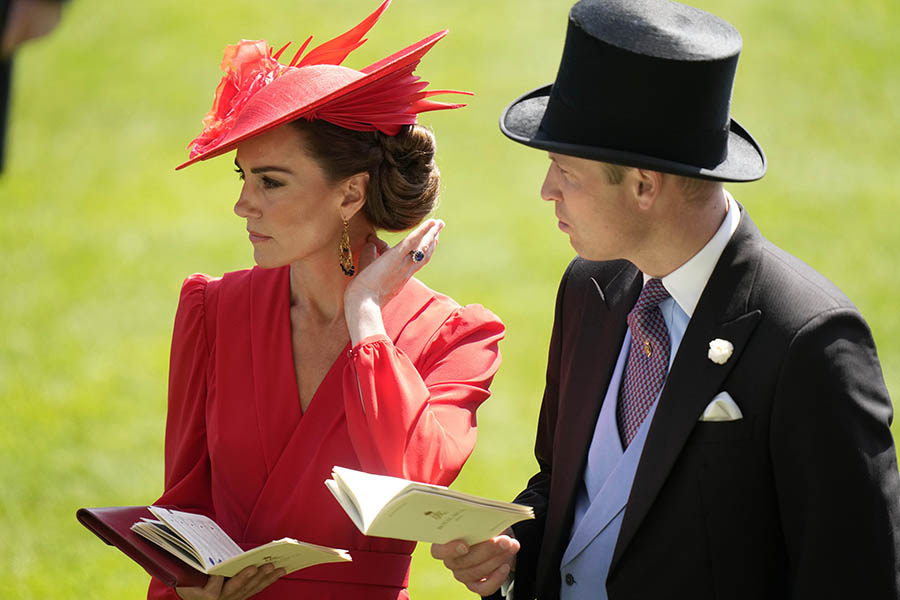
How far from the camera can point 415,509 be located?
2227mm

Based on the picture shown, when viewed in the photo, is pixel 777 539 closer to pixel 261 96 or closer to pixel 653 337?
pixel 653 337

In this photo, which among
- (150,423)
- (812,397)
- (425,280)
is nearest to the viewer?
(812,397)

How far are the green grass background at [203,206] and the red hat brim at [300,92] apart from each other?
3.52m

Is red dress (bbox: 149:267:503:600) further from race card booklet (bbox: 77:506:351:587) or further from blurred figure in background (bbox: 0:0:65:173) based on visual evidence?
blurred figure in background (bbox: 0:0:65:173)

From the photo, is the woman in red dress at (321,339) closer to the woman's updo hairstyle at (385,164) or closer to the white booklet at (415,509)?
the woman's updo hairstyle at (385,164)

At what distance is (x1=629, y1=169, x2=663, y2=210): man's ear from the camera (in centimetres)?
238

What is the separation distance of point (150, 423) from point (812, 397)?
5.54 meters

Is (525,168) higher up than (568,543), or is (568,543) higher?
(525,168)

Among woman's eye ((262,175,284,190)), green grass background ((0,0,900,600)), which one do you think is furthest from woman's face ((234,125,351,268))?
green grass background ((0,0,900,600))

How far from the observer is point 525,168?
9.94 metres

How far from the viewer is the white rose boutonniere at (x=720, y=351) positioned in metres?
2.32

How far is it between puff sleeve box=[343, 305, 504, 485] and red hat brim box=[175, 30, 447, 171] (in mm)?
547

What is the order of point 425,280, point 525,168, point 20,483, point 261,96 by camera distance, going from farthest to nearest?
point 525,168 → point 425,280 → point 20,483 → point 261,96

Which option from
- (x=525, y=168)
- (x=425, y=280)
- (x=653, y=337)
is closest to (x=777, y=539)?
(x=653, y=337)
